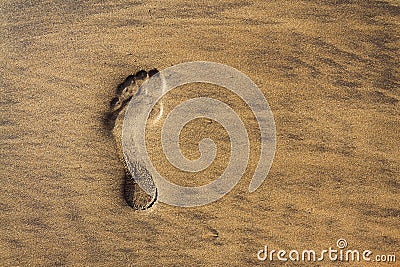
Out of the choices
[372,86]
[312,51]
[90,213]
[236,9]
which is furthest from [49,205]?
[372,86]

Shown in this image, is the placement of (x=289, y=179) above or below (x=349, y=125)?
below

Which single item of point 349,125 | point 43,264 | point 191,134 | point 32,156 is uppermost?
point 349,125

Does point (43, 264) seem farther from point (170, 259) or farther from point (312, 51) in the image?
point (312, 51)

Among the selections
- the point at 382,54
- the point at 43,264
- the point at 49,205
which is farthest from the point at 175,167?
the point at 382,54

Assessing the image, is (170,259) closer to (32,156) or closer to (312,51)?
(32,156)

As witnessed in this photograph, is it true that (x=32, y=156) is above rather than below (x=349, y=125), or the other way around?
below

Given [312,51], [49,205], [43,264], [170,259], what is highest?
[312,51]
